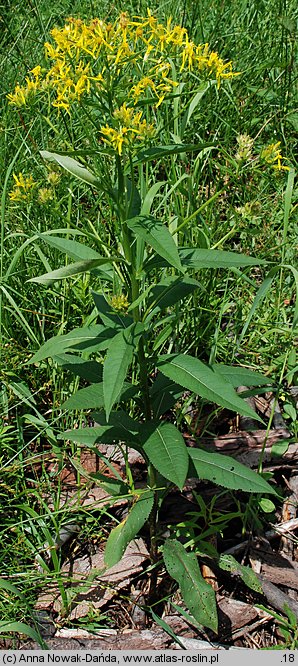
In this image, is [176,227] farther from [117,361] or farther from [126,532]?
[126,532]

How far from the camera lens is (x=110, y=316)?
6.39ft

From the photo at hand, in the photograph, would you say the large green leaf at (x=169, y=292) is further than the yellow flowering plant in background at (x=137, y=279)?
Yes

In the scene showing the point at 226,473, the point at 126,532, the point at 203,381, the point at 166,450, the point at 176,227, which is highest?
the point at 176,227

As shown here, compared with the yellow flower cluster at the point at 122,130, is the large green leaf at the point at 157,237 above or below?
below

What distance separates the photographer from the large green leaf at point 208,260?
178 cm

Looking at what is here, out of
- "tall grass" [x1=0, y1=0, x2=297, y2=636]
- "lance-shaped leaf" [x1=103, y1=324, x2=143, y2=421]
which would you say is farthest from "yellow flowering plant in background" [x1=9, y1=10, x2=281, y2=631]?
"tall grass" [x1=0, y1=0, x2=297, y2=636]

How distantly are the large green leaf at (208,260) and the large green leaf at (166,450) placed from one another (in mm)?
414

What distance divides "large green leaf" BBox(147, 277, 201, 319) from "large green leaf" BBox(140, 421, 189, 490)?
0.31 metres

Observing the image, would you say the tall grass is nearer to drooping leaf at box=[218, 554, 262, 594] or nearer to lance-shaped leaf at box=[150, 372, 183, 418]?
lance-shaped leaf at box=[150, 372, 183, 418]

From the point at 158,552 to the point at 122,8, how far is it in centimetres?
276

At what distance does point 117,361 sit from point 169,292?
0.31 meters

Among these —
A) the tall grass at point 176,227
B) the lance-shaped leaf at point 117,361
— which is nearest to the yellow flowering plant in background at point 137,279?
the lance-shaped leaf at point 117,361

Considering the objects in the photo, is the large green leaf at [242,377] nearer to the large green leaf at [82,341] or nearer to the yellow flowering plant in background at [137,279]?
the yellow flowering plant in background at [137,279]

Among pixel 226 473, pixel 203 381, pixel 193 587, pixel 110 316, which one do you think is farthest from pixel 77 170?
pixel 193 587
